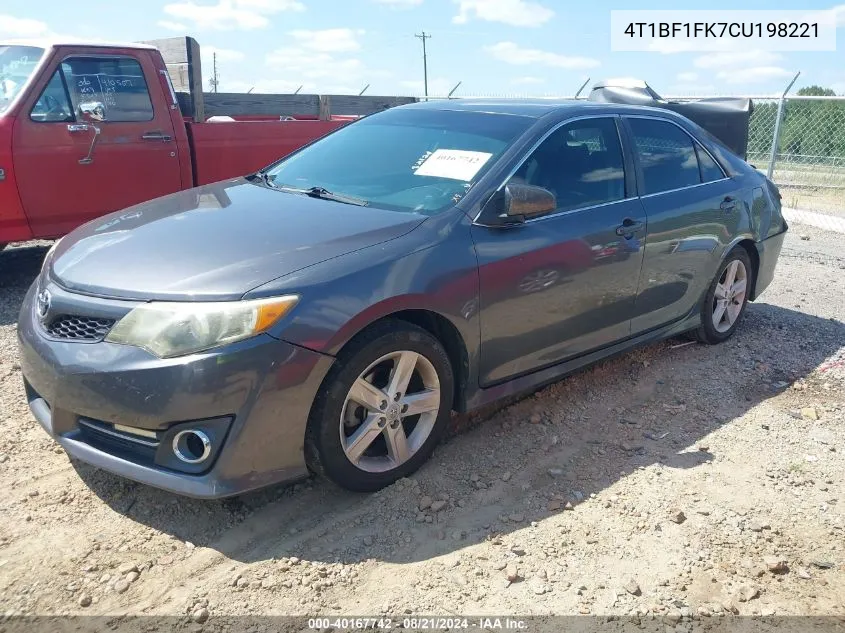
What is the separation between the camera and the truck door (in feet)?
18.9

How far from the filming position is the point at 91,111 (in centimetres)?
593

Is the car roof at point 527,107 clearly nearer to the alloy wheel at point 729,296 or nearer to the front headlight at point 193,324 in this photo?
the alloy wheel at point 729,296

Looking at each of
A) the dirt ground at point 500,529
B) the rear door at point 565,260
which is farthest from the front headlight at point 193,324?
the rear door at point 565,260

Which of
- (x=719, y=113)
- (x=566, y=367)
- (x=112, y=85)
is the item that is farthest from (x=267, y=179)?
(x=719, y=113)

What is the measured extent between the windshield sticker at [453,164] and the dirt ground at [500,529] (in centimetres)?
133

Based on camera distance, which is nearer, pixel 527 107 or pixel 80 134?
pixel 527 107

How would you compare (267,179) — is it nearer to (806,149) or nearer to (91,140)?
(91,140)

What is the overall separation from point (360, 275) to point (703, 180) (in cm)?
292

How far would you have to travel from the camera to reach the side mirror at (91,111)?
233 inches

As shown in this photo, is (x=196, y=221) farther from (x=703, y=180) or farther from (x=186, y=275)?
(x=703, y=180)

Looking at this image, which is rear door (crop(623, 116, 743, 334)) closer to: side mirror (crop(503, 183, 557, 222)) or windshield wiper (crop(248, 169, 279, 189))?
side mirror (crop(503, 183, 557, 222))

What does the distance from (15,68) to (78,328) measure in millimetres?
4222

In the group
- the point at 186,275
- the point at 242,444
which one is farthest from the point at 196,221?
the point at 242,444

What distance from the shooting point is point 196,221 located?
11.0ft
